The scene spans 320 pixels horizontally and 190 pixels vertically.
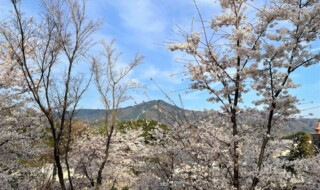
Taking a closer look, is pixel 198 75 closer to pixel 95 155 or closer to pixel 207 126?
pixel 207 126

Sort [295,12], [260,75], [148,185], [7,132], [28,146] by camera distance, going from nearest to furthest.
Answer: [295,12] < [260,75] < [7,132] < [28,146] < [148,185]

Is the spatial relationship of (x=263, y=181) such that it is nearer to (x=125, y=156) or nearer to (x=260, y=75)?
(x=260, y=75)

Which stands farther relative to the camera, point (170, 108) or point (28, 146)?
point (28, 146)

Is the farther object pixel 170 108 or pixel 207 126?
pixel 207 126

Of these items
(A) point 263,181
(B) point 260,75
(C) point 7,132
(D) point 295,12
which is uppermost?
(D) point 295,12

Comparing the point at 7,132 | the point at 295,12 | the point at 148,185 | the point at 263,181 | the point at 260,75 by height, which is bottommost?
the point at 148,185

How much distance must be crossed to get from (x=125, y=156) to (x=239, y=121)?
1565 centimetres

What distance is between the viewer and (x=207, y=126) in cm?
930

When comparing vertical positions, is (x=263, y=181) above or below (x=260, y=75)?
below

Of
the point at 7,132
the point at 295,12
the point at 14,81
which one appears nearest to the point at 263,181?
the point at 295,12

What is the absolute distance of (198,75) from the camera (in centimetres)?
880

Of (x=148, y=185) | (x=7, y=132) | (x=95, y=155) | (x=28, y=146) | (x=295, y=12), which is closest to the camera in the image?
(x=295, y=12)

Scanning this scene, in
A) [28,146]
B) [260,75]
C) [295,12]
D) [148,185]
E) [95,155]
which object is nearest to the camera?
[295,12]

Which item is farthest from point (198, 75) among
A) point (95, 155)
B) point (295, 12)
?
point (95, 155)
